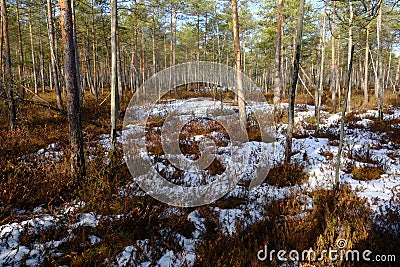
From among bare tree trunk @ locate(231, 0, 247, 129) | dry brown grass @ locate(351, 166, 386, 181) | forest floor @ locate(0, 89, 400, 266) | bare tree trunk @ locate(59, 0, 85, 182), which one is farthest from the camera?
bare tree trunk @ locate(231, 0, 247, 129)

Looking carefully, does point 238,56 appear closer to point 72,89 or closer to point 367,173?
point 367,173

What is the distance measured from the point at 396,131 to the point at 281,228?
801 centimetres

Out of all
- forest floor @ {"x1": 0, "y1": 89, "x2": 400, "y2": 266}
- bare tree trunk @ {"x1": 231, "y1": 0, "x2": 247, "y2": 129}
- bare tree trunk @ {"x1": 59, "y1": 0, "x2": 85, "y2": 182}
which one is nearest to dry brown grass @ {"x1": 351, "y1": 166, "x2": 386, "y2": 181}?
forest floor @ {"x1": 0, "y1": 89, "x2": 400, "y2": 266}

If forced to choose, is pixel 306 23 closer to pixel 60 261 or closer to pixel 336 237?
pixel 336 237

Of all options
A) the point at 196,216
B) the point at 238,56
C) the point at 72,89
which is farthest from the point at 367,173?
the point at 72,89

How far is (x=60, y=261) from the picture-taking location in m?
2.54

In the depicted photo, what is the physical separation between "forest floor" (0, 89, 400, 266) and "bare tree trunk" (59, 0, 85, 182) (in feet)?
0.95

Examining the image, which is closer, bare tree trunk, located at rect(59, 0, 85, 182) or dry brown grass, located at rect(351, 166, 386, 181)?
bare tree trunk, located at rect(59, 0, 85, 182)

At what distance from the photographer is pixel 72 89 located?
404cm

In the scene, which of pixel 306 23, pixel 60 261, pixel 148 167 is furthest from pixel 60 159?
pixel 306 23

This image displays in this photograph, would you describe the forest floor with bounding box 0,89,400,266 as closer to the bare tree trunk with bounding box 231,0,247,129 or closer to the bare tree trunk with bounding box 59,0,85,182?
the bare tree trunk with bounding box 59,0,85,182

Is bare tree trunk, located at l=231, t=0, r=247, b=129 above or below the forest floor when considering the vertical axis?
above

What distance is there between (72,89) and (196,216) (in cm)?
309

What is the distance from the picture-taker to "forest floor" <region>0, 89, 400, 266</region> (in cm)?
272
